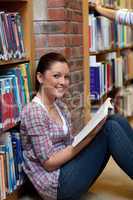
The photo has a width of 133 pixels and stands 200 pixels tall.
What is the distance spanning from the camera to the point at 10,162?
6.63 feet

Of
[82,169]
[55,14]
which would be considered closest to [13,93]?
[82,169]

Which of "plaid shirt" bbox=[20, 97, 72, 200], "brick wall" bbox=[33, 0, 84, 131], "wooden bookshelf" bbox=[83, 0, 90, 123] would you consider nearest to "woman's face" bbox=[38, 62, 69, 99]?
"plaid shirt" bbox=[20, 97, 72, 200]

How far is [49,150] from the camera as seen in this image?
1.91m

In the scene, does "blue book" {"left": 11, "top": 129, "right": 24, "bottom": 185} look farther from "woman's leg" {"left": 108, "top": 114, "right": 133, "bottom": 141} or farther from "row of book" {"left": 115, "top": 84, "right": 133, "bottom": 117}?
"row of book" {"left": 115, "top": 84, "right": 133, "bottom": 117}

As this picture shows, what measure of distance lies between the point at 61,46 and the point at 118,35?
178 centimetres

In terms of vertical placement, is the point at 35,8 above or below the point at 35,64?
above

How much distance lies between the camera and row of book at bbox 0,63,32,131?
1951 millimetres

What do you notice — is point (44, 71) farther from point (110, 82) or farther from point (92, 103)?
point (110, 82)

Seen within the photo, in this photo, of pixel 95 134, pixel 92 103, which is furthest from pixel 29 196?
pixel 92 103

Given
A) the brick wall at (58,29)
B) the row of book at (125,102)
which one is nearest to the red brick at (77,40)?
the brick wall at (58,29)

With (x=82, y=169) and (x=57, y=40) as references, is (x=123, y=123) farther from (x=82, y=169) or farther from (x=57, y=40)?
(x=57, y=40)

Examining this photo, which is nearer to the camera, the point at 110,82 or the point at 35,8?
the point at 35,8

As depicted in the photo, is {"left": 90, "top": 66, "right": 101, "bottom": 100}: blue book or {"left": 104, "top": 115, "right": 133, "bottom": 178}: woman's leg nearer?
{"left": 104, "top": 115, "right": 133, "bottom": 178}: woman's leg

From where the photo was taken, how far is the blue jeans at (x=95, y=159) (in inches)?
76.2
